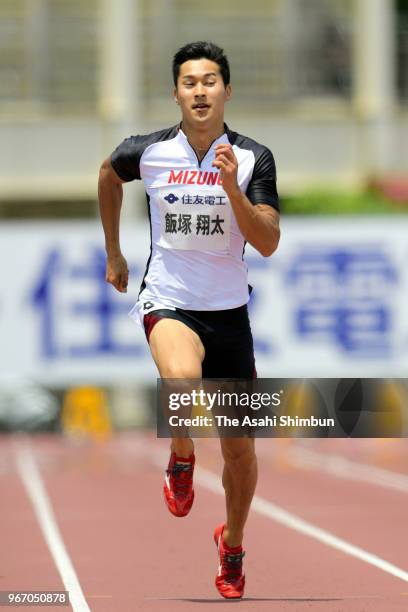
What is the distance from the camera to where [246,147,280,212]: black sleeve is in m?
7.52

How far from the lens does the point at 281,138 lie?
26.4 m

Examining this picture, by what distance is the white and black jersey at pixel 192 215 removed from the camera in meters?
7.55

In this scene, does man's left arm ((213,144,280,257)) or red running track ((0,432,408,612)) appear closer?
man's left arm ((213,144,280,257))

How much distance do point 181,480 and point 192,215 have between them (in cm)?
116

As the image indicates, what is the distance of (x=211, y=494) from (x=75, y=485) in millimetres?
1597

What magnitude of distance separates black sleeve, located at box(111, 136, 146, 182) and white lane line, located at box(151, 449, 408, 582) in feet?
8.62

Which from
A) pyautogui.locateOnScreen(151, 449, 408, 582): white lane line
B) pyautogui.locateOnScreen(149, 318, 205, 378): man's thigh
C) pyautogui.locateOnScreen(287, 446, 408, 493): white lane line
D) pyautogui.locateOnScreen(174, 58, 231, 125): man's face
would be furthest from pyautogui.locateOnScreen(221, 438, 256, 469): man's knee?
pyautogui.locateOnScreen(287, 446, 408, 493): white lane line

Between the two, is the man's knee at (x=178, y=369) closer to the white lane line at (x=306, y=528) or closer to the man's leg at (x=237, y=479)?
the man's leg at (x=237, y=479)

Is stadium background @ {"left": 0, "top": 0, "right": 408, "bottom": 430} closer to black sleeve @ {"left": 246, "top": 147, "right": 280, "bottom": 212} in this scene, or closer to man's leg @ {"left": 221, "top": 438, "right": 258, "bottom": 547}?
man's leg @ {"left": 221, "top": 438, "right": 258, "bottom": 547}

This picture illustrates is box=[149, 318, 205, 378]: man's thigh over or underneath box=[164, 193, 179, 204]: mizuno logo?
underneath

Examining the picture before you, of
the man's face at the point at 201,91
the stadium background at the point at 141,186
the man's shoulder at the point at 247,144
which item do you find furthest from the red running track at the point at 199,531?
the man's face at the point at 201,91

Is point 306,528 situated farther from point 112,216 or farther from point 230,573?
point 112,216

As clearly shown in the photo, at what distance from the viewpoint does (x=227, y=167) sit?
718 cm

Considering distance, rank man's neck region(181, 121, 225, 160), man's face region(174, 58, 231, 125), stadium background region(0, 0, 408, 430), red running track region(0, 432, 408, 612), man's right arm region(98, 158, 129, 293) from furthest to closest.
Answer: stadium background region(0, 0, 408, 430), red running track region(0, 432, 408, 612), man's right arm region(98, 158, 129, 293), man's neck region(181, 121, 225, 160), man's face region(174, 58, 231, 125)
